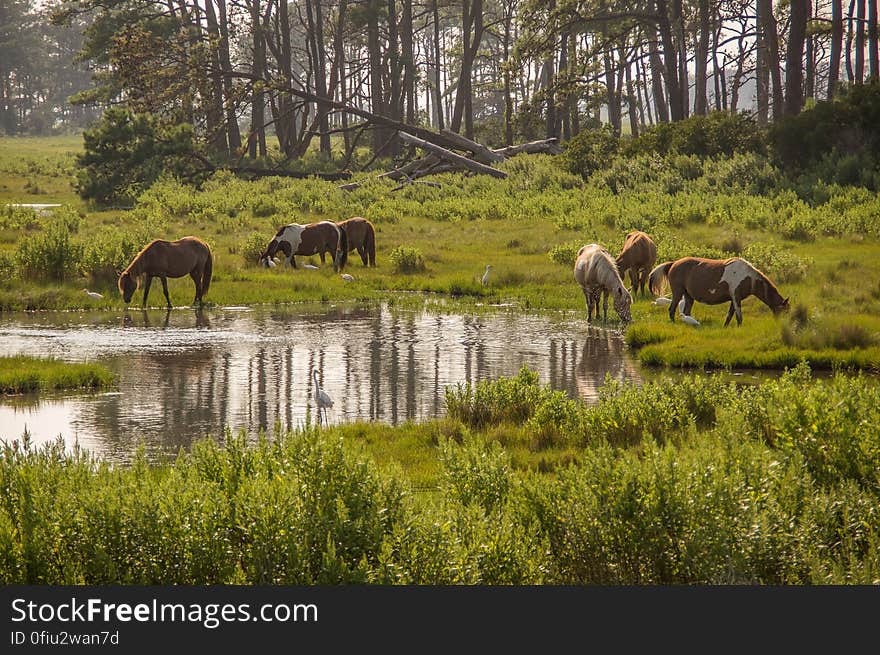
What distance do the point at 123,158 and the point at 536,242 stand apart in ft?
72.1

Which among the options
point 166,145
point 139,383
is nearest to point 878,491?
point 139,383

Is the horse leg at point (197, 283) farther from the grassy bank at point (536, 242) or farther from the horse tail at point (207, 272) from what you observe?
the grassy bank at point (536, 242)

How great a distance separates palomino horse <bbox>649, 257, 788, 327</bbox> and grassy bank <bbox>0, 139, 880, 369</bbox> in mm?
389

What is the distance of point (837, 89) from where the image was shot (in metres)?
37.4

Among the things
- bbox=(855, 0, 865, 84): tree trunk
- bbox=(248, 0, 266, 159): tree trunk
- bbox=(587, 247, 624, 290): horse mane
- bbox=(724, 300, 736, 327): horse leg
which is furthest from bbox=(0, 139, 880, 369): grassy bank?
bbox=(248, 0, 266, 159): tree trunk

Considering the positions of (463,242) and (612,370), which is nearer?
(612,370)

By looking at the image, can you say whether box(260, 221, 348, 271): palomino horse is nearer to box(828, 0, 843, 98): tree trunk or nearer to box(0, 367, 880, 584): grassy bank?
box(0, 367, 880, 584): grassy bank

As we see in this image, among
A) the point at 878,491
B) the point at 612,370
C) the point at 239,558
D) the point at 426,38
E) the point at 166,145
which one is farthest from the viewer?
the point at 426,38

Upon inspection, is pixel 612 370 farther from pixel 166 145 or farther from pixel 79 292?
pixel 166 145

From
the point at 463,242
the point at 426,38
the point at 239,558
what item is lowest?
the point at 239,558

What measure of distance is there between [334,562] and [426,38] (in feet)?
401

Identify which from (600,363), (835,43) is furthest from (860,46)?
(600,363)

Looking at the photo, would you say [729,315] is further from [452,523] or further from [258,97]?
[258,97]

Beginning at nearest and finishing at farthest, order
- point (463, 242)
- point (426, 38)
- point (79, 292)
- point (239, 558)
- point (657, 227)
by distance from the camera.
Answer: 1. point (239, 558)
2. point (79, 292)
3. point (657, 227)
4. point (463, 242)
5. point (426, 38)
